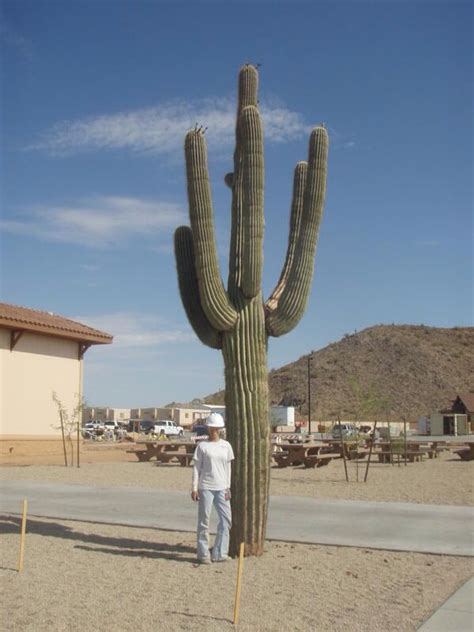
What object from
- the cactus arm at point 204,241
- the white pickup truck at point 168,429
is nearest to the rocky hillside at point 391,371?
the white pickup truck at point 168,429

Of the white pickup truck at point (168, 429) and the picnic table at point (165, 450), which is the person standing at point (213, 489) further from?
the white pickup truck at point (168, 429)

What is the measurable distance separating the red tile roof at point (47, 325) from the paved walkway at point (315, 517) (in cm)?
1135

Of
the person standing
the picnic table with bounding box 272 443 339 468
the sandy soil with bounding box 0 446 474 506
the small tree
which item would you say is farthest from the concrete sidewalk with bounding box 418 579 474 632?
the small tree

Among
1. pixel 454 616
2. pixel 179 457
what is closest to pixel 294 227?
pixel 454 616

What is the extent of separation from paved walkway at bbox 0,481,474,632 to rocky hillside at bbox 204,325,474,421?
211 ft

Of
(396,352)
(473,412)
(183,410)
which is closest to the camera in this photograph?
(473,412)

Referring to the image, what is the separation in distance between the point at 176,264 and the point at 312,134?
8.22 ft

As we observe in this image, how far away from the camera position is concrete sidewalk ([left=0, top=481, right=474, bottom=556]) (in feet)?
34.0

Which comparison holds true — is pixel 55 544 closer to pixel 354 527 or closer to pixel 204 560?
pixel 204 560

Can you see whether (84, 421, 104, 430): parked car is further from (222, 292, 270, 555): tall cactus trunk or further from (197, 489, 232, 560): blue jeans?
(197, 489, 232, 560): blue jeans

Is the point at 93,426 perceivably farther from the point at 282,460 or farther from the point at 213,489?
the point at 213,489

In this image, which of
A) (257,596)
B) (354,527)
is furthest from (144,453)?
(257,596)

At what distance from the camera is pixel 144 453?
28.2 metres

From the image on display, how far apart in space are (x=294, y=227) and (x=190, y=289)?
1658mm
